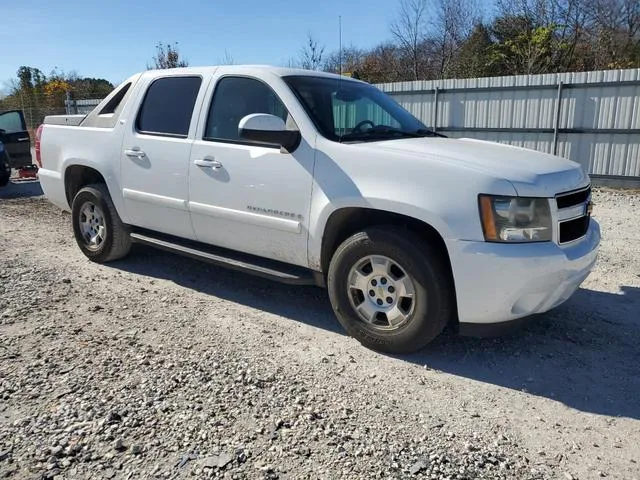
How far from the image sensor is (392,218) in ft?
12.1

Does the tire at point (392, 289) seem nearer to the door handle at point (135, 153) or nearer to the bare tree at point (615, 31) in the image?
the door handle at point (135, 153)

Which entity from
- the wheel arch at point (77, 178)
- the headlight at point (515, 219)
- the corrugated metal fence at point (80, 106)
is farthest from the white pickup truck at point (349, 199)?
the corrugated metal fence at point (80, 106)

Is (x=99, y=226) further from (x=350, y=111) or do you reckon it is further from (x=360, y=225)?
(x=360, y=225)

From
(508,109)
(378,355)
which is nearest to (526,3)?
(508,109)

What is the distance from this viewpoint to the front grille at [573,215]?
338 centimetres

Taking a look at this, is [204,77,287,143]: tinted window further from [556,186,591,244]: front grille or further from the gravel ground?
[556,186,591,244]: front grille

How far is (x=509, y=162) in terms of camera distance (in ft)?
11.4

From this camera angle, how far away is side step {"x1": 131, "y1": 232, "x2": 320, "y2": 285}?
408 cm

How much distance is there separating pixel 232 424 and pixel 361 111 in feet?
8.93

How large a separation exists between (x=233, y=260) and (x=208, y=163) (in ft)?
2.69

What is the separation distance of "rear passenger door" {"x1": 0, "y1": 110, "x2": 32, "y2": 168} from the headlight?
11.8m

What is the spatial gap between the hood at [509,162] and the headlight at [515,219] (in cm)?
7

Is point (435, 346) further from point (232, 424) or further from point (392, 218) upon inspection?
point (232, 424)

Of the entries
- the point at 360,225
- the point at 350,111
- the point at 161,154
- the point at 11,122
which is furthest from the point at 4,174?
the point at 360,225
